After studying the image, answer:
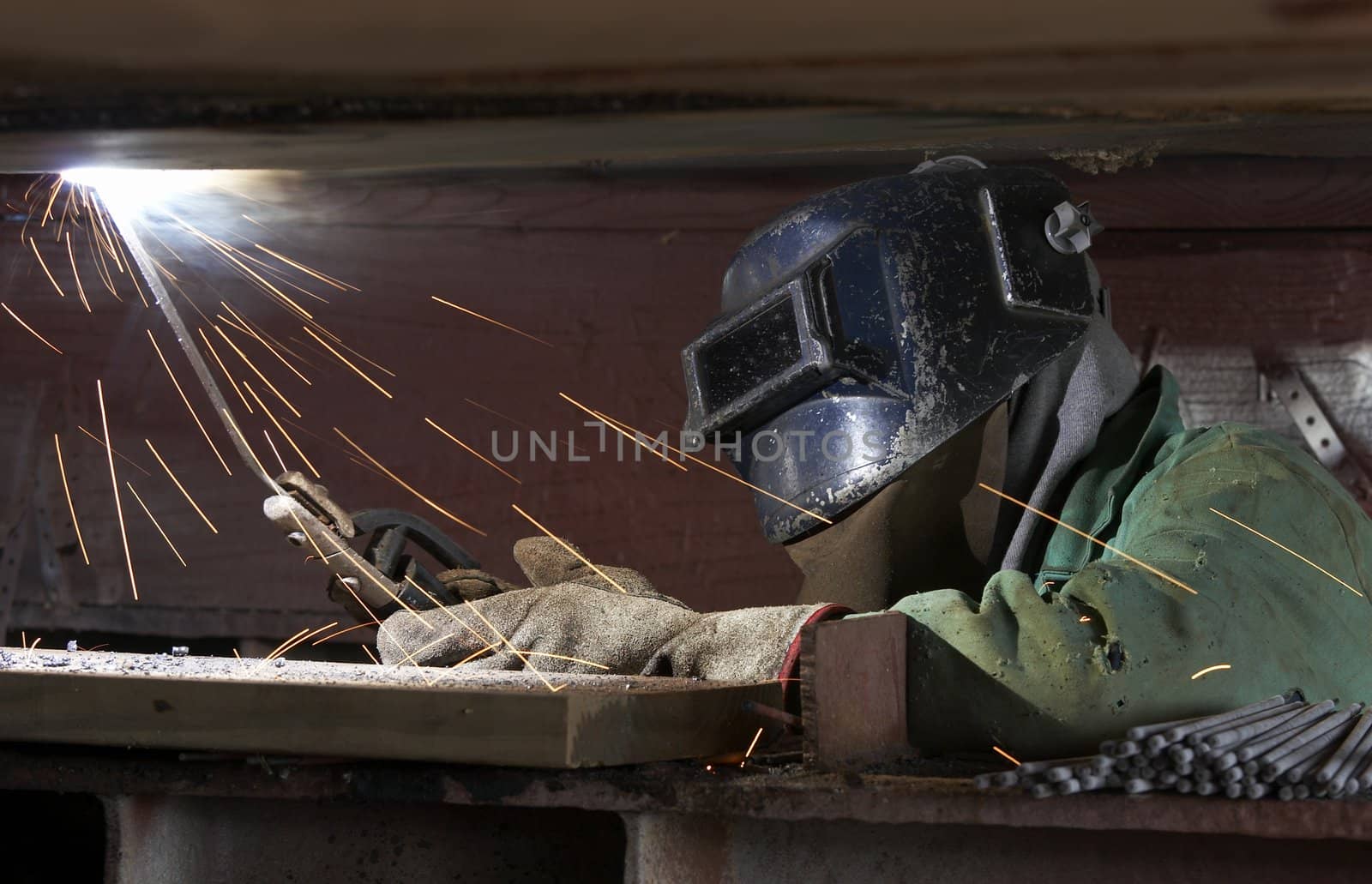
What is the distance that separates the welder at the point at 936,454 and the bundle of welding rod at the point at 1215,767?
1.41 ft

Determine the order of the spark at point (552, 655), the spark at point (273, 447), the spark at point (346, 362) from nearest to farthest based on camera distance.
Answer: the spark at point (552, 655) < the spark at point (273, 447) < the spark at point (346, 362)

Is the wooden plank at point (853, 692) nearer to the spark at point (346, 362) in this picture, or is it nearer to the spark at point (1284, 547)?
the spark at point (1284, 547)

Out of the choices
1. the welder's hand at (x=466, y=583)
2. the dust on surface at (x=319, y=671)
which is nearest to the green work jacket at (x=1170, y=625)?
the dust on surface at (x=319, y=671)

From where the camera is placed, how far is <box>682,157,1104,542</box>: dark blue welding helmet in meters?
2.30

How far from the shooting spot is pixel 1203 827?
1.29 m

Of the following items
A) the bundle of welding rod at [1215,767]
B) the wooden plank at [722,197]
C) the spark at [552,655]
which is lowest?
the bundle of welding rod at [1215,767]

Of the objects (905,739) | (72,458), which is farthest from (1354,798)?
(72,458)

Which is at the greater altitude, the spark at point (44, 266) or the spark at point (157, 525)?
the spark at point (44, 266)

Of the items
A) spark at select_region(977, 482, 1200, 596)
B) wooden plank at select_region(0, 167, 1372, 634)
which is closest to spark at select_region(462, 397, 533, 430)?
wooden plank at select_region(0, 167, 1372, 634)

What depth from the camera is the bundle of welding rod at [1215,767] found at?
1312 millimetres

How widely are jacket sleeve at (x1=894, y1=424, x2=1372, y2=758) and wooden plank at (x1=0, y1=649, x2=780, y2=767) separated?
0.35m

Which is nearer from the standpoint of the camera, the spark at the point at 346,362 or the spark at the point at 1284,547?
the spark at the point at 1284,547

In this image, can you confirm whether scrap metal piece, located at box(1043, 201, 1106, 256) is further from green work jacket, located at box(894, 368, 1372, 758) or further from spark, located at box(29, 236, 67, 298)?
spark, located at box(29, 236, 67, 298)

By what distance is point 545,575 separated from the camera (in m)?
2.57
